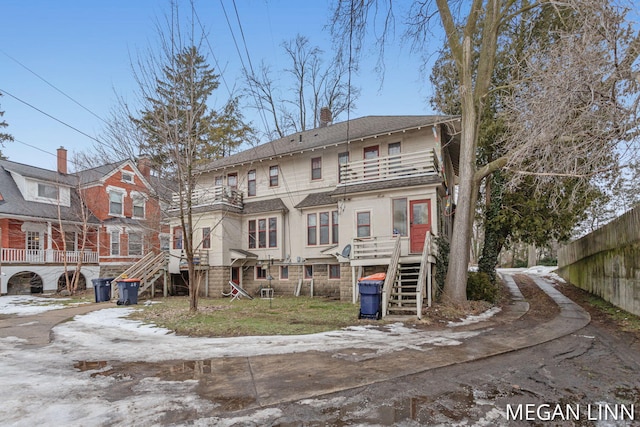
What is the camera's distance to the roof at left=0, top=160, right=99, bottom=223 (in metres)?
20.6

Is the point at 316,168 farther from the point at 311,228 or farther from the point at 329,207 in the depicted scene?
the point at 311,228

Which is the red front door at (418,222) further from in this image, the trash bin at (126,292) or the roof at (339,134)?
the trash bin at (126,292)

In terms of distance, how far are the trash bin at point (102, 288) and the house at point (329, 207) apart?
3.06 metres

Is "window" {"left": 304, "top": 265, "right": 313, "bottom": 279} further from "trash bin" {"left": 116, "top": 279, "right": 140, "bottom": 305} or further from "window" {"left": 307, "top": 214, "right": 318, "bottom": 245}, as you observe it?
"trash bin" {"left": 116, "top": 279, "right": 140, "bottom": 305}

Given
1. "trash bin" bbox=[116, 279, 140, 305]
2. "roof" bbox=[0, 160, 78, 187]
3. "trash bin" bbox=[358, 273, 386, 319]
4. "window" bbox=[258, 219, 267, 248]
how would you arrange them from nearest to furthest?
"trash bin" bbox=[358, 273, 386, 319]
"trash bin" bbox=[116, 279, 140, 305]
"window" bbox=[258, 219, 267, 248]
"roof" bbox=[0, 160, 78, 187]

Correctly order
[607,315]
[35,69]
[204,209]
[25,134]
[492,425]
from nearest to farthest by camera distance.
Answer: [492,425], [607,315], [35,69], [25,134], [204,209]

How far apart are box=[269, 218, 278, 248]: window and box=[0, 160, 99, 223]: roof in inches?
491

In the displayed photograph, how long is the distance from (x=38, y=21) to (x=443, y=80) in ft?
57.9

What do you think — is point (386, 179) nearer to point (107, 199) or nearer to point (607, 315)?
point (607, 315)

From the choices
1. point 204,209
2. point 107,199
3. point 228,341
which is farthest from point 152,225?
point 228,341

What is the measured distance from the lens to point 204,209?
18.8 metres

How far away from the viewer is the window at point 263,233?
18766 millimetres

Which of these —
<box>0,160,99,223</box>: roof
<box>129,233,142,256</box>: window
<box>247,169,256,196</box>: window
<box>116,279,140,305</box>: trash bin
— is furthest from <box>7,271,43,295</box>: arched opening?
<box>247,169,256,196</box>: window

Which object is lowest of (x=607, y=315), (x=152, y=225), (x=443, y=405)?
(x=607, y=315)
